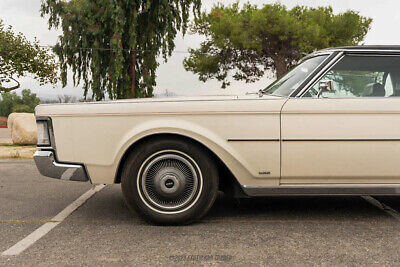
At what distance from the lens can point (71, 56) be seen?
79.7 feet

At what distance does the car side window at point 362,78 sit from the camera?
12.4 feet

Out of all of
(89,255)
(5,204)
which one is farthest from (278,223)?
(5,204)

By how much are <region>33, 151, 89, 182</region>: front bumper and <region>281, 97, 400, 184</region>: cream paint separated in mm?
1859

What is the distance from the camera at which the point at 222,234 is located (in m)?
3.51

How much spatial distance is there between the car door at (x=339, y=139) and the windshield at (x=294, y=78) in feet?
0.67

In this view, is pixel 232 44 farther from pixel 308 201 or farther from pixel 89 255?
pixel 89 255

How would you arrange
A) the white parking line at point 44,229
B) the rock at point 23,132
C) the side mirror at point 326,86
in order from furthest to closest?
the rock at point 23,132 < the side mirror at point 326,86 < the white parking line at point 44,229

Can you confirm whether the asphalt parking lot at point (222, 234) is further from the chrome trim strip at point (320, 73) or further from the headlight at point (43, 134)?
the chrome trim strip at point (320, 73)

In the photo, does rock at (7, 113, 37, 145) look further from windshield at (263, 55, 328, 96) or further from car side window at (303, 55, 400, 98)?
car side window at (303, 55, 400, 98)

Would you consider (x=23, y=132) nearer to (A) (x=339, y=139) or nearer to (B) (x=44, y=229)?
(B) (x=44, y=229)

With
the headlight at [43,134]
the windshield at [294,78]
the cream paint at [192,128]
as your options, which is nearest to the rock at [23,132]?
the headlight at [43,134]

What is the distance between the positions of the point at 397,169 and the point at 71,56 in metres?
23.1

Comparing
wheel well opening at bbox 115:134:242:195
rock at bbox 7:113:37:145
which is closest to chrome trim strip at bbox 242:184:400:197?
wheel well opening at bbox 115:134:242:195

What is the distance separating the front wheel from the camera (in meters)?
3.71
